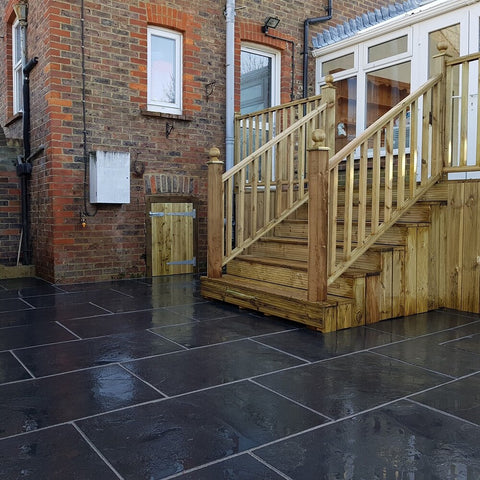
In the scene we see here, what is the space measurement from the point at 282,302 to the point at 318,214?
80cm

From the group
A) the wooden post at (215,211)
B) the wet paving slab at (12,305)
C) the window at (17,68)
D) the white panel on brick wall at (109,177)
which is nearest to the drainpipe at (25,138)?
the window at (17,68)

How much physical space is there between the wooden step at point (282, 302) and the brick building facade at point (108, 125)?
1848 millimetres

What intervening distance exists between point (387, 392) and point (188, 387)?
100 centimetres

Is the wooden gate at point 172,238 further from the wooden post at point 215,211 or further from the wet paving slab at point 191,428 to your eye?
the wet paving slab at point 191,428

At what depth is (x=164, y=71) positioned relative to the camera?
6727 millimetres

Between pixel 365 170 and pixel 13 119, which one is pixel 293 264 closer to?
pixel 365 170

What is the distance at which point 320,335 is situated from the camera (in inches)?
146

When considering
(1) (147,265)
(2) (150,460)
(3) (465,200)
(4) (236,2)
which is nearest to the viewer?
(2) (150,460)

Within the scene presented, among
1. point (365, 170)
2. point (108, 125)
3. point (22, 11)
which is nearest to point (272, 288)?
point (365, 170)

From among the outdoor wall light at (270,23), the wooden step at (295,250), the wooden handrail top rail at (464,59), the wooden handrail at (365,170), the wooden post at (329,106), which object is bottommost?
the wooden step at (295,250)

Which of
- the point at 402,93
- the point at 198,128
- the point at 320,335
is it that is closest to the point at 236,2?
the point at 198,128

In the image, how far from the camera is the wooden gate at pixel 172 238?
6.54 m

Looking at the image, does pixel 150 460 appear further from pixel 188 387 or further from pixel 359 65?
pixel 359 65

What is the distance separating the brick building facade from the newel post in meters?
3.13
